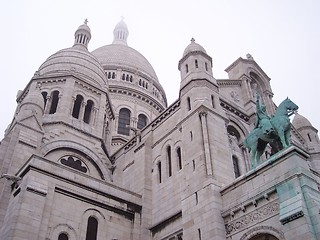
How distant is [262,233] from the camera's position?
626 inches

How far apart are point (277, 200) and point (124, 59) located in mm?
39363

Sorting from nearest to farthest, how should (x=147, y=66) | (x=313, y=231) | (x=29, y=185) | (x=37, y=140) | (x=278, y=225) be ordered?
Result: (x=313, y=231), (x=278, y=225), (x=29, y=185), (x=37, y=140), (x=147, y=66)

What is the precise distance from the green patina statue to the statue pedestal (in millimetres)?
986

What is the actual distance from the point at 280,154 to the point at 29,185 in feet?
39.5

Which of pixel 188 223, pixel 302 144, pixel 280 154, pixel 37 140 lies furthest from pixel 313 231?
pixel 302 144

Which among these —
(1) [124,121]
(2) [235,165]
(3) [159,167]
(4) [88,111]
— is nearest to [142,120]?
(1) [124,121]

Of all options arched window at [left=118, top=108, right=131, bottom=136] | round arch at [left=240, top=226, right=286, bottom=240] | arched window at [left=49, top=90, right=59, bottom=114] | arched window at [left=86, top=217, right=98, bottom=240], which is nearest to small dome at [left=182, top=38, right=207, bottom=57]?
arched window at [left=49, top=90, right=59, bottom=114]

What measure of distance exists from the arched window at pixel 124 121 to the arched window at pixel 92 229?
2205cm

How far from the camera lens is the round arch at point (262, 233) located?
15.2 m

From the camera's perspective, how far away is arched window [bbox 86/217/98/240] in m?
20.1

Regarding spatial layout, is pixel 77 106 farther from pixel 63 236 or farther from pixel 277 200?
pixel 277 200

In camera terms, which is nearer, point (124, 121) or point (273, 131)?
point (273, 131)

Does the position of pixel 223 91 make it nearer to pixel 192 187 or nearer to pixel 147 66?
pixel 192 187

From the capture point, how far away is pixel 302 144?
106ft
